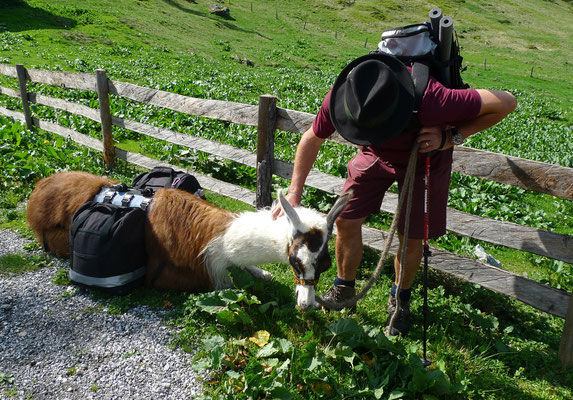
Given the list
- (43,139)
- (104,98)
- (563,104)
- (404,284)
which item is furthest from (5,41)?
(563,104)

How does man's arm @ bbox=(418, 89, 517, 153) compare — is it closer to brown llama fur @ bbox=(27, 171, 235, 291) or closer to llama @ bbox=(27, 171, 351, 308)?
llama @ bbox=(27, 171, 351, 308)

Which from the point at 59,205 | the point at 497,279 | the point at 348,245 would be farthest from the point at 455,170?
the point at 59,205

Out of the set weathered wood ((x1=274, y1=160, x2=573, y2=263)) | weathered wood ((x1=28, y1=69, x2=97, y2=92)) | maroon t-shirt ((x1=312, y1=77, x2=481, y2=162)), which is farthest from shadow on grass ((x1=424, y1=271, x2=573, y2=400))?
weathered wood ((x1=28, y1=69, x2=97, y2=92))

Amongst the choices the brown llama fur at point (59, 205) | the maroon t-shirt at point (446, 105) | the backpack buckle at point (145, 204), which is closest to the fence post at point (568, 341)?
the maroon t-shirt at point (446, 105)

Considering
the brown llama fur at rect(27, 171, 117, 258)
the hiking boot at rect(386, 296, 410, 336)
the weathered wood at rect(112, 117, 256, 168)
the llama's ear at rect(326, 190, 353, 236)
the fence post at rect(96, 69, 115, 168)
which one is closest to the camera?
the llama's ear at rect(326, 190, 353, 236)

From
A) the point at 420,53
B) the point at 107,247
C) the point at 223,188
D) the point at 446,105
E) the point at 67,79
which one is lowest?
the point at 223,188

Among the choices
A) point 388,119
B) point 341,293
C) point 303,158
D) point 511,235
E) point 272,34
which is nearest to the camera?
point 388,119

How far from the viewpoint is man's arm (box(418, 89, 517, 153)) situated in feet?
9.28

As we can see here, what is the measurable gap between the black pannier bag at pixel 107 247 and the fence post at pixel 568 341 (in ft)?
13.1

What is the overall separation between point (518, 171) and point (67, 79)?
8.03 m

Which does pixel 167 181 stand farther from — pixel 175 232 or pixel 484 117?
pixel 484 117

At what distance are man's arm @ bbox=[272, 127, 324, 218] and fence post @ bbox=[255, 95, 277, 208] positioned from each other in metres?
1.49

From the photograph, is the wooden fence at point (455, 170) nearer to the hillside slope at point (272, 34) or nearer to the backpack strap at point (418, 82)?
the backpack strap at point (418, 82)

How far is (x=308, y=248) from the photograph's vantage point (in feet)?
11.5
